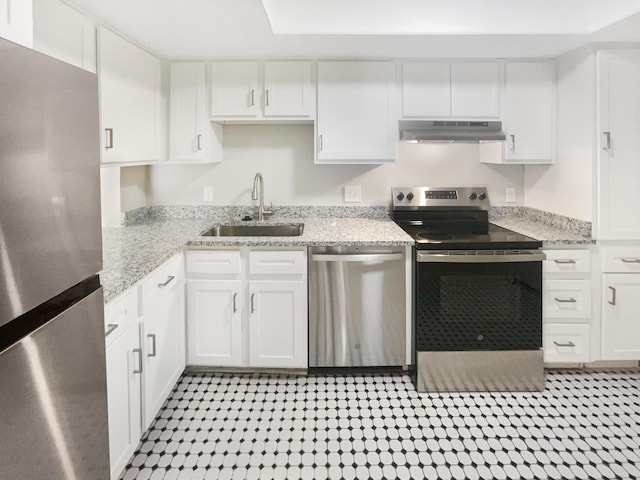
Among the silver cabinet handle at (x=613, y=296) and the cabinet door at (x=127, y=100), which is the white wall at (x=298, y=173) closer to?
the cabinet door at (x=127, y=100)

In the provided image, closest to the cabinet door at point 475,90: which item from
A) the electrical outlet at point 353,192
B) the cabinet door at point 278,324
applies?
the electrical outlet at point 353,192

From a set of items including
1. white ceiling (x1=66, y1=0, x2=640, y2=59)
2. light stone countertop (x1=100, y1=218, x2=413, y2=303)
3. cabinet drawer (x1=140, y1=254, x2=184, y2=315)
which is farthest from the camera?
white ceiling (x1=66, y1=0, x2=640, y2=59)

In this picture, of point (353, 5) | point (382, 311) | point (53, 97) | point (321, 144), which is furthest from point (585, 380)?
point (53, 97)

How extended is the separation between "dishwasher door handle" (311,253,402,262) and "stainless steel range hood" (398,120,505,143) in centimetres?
81

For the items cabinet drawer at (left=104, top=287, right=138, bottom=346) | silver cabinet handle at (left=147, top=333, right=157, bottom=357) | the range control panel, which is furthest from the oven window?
cabinet drawer at (left=104, top=287, right=138, bottom=346)

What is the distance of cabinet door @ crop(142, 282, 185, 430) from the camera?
7.28 feet

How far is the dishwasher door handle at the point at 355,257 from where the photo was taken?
288 cm

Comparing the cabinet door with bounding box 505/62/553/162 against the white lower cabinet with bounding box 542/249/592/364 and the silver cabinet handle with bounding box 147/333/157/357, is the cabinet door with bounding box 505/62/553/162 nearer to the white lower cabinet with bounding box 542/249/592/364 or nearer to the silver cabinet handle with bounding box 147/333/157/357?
the white lower cabinet with bounding box 542/249/592/364

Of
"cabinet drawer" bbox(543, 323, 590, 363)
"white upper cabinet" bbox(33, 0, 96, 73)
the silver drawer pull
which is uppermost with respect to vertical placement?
"white upper cabinet" bbox(33, 0, 96, 73)

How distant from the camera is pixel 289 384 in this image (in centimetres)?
293

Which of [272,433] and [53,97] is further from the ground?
[53,97]

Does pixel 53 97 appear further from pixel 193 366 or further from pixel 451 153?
pixel 451 153

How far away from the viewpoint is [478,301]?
281cm

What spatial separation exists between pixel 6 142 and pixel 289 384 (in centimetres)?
242
